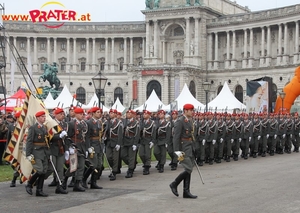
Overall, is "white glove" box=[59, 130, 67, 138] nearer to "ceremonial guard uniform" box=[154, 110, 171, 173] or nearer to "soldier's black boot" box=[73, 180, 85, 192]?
"soldier's black boot" box=[73, 180, 85, 192]

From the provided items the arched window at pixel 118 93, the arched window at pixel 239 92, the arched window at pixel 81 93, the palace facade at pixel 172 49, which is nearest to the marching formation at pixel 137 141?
the palace facade at pixel 172 49

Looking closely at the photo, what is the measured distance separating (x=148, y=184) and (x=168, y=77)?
63353mm

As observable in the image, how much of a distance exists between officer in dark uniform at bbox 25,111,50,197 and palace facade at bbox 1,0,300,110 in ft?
205

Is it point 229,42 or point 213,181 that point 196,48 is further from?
point 213,181

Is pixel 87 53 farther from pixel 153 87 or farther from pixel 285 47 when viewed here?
pixel 285 47

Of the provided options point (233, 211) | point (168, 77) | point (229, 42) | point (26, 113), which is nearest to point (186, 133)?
point (233, 211)

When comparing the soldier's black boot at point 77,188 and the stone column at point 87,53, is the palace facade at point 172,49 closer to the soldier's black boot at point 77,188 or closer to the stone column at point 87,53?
the stone column at point 87,53

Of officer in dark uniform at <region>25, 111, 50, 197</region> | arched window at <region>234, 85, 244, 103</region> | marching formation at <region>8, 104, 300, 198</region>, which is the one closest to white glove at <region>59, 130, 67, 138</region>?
marching formation at <region>8, 104, 300, 198</region>

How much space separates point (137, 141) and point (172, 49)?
222 ft

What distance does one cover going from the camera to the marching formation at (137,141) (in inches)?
588

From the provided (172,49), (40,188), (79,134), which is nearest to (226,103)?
(79,134)

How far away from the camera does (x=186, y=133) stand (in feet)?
48.7

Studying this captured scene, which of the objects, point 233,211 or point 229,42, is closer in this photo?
point 233,211

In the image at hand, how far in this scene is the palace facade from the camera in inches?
3118
